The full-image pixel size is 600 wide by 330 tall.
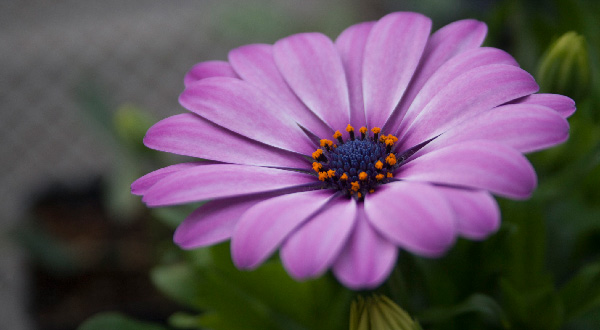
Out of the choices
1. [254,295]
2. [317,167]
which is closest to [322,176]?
[317,167]

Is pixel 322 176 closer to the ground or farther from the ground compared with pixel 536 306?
farther from the ground

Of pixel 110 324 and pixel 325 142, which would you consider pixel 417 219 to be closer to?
pixel 325 142

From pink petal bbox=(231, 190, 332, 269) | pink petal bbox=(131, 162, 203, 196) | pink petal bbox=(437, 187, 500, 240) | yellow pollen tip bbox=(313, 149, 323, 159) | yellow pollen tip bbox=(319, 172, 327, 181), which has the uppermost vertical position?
pink petal bbox=(131, 162, 203, 196)

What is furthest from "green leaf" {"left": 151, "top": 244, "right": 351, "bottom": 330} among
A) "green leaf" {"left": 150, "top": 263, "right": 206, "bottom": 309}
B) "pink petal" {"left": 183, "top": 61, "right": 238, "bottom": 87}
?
"pink petal" {"left": 183, "top": 61, "right": 238, "bottom": 87}

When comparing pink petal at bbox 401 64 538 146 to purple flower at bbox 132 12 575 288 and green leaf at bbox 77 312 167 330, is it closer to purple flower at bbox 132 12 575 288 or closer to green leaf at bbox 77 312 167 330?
purple flower at bbox 132 12 575 288

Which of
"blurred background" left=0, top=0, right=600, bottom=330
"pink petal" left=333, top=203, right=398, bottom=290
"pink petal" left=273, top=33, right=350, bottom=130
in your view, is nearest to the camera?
"pink petal" left=333, top=203, right=398, bottom=290

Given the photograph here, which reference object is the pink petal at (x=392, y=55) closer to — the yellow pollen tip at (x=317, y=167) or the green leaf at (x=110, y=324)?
the yellow pollen tip at (x=317, y=167)

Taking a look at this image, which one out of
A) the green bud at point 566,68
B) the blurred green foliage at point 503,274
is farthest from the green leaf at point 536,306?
the green bud at point 566,68
